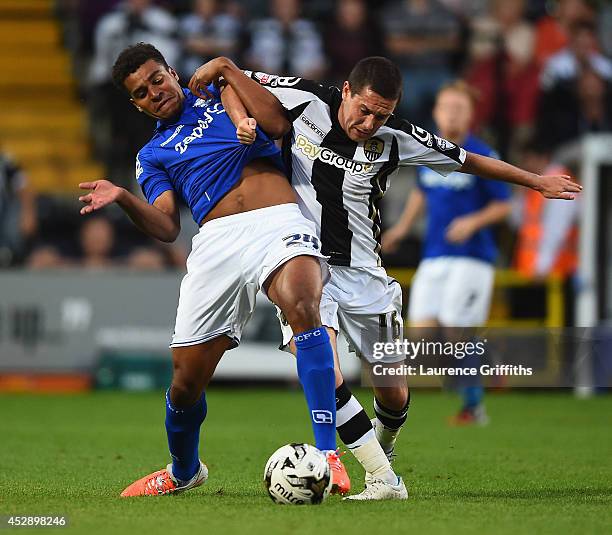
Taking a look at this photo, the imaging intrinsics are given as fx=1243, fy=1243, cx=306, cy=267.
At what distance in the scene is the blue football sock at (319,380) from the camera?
532 centimetres

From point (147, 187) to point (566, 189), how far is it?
6.54ft

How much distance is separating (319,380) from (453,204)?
4951 mm

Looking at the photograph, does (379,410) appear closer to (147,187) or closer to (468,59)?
(147,187)

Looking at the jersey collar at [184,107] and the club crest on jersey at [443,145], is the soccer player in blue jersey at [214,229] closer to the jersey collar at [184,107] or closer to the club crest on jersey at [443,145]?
the jersey collar at [184,107]

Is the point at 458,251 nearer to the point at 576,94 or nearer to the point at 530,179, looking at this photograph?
the point at 530,179

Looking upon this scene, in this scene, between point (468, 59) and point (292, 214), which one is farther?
point (468, 59)

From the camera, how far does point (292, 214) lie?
18.8 feet

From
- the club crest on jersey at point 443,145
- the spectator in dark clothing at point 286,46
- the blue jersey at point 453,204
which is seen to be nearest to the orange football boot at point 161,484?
the club crest on jersey at point 443,145

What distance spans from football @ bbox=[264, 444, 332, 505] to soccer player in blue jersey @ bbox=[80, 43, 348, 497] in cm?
19

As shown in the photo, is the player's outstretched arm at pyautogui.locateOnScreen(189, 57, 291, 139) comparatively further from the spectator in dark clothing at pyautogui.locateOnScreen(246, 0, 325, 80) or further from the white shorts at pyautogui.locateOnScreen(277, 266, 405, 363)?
the spectator in dark clothing at pyautogui.locateOnScreen(246, 0, 325, 80)

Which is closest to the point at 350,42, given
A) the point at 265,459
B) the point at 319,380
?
the point at 265,459

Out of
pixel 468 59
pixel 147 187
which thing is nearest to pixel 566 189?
pixel 147 187

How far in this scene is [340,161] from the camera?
19.8 feet

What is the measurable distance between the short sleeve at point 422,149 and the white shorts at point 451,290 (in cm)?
391
